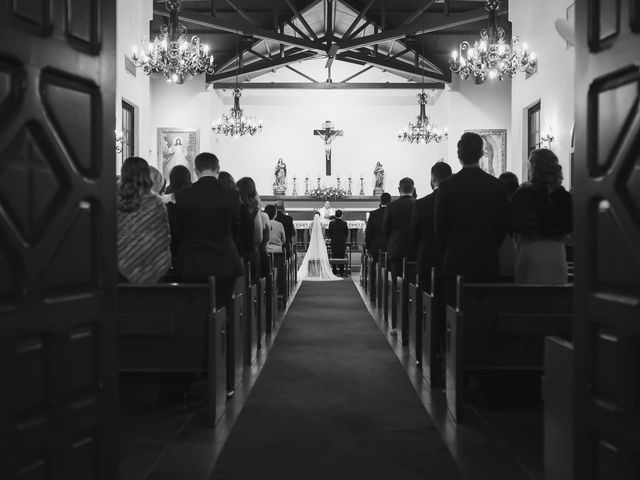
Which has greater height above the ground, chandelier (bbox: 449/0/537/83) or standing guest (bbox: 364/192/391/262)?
chandelier (bbox: 449/0/537/83)

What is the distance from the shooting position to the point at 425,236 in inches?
188

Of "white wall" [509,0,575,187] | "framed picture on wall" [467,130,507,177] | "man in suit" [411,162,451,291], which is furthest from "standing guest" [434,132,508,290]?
"framed picture on wall" [467,130,507,177]

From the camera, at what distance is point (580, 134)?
5.87 ft

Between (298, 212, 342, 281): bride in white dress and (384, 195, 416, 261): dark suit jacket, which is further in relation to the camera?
(298, 212, 342, 281): bride in white dress

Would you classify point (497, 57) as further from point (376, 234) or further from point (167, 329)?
point (167, 329)

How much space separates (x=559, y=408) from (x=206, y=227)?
7.15ft

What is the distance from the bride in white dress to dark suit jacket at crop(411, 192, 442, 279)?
7348mm

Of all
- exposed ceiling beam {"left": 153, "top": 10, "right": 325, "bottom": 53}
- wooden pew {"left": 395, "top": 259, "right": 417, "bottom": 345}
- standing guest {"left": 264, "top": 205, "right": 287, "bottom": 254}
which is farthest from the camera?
exposed ceiling beam {"left": 153, "top": 10, "right": 325, "bottom": 53}

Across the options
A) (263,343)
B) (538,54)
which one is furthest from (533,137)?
(263,343)

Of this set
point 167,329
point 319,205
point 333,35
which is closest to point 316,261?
point 333,35

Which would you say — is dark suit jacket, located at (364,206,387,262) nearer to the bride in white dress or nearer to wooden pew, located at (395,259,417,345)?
the bride in white dress

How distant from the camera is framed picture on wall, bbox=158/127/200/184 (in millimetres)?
17312

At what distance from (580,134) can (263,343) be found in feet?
14.1

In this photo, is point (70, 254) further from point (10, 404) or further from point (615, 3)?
point (615, 3)
